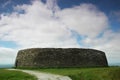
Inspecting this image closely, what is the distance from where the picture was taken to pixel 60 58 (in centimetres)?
3500

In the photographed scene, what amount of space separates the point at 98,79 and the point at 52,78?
5668 millimetres

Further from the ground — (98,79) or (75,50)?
(75,50)

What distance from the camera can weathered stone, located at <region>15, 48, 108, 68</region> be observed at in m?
34.8

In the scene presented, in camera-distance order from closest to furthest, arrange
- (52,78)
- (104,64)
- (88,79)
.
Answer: (52,78) → (88,79) → (104,64)

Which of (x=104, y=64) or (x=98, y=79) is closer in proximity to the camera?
(x=98, y=79)

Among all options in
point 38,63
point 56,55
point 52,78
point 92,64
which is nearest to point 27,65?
point 38,63

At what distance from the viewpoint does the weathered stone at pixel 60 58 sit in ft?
114

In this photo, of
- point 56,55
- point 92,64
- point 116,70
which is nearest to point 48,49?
point 56,55

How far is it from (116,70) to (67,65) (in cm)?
1054

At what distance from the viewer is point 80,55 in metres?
35.7

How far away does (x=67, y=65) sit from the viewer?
1367 inches

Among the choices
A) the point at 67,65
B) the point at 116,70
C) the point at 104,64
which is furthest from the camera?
the point at 104,64

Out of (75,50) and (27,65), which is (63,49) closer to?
(75,50)

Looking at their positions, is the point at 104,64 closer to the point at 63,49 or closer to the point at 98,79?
the point at 63,49
